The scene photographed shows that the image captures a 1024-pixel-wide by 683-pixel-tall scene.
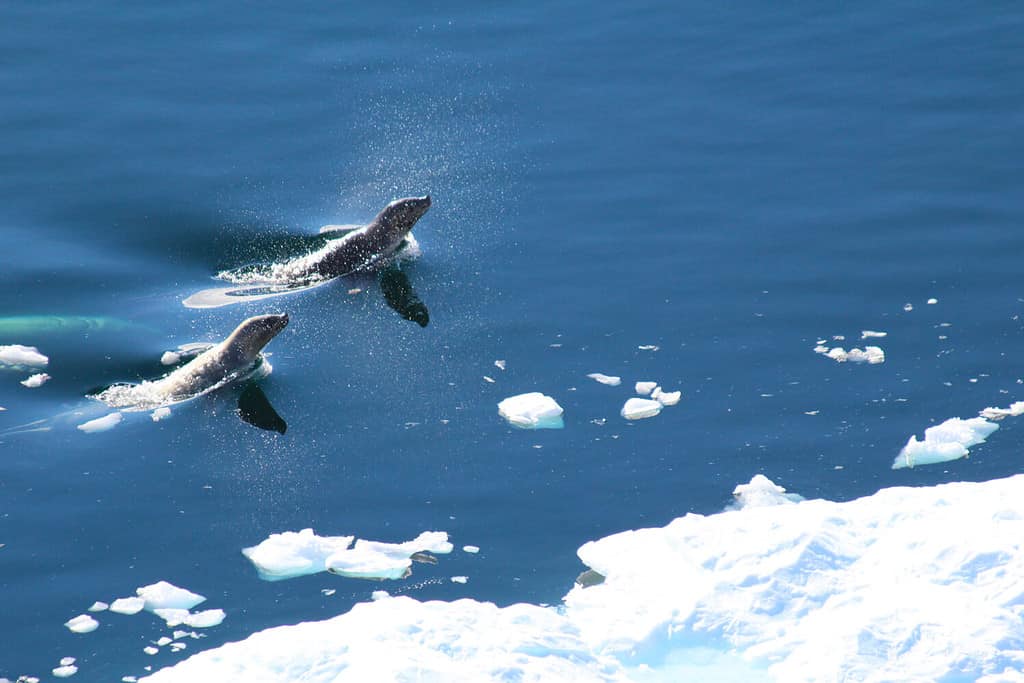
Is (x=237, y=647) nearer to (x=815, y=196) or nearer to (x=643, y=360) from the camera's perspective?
(x=643, y=360)

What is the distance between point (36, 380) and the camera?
9617 millimetres

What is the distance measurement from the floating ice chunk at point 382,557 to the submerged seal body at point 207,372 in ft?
7.41

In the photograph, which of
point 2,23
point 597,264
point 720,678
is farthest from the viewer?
point 2,23

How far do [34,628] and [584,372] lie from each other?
3810 millimetres

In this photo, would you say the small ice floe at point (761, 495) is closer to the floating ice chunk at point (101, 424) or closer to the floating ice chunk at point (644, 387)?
the floating ice chunk at point (644, 387)

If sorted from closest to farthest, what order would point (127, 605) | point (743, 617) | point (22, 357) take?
point (743, 617)
point (127, 605)
point (22, 357)

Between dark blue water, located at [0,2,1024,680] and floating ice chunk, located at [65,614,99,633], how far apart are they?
88 millimetres

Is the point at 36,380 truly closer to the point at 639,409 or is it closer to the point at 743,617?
the point at 639,409

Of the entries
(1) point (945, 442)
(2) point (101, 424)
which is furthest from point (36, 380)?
(1) point (945, 442)

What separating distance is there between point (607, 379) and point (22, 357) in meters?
4.06

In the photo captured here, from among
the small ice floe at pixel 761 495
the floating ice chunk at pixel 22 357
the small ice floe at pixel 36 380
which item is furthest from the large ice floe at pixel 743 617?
the floating ice chunk at pixel 22 357

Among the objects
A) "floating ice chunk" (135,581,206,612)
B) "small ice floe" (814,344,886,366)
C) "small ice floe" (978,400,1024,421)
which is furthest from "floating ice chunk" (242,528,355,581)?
"small ice floe" (978,400,1024,421)

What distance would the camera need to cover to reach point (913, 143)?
12797mm

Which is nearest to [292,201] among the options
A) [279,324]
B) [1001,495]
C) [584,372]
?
[279,324]
